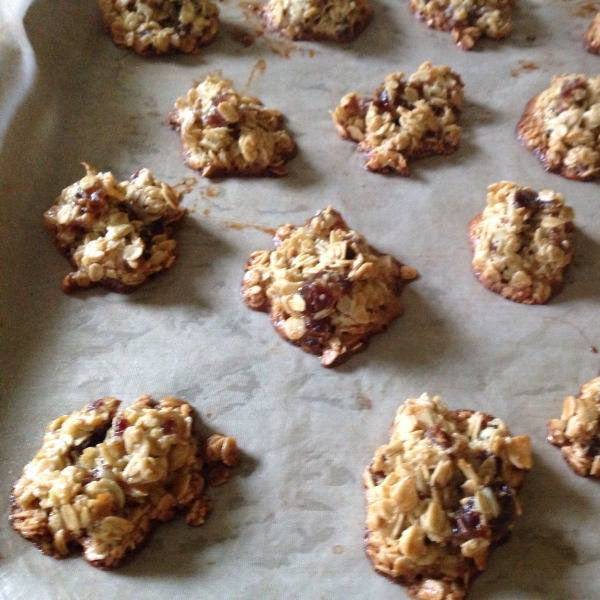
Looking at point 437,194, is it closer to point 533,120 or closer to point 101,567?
point 533,120

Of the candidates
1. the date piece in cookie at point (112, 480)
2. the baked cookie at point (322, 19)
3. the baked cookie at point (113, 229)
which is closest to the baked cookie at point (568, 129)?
the baked cookie at point (322, 19)

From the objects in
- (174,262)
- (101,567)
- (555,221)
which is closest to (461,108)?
(555,221)

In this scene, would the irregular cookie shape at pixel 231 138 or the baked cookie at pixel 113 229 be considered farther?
the irregular cookie shape at pixel 231 138

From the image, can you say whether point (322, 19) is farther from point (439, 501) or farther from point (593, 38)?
point (439, 501)

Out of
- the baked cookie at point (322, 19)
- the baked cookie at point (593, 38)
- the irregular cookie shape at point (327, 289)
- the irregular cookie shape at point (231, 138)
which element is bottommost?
the irregular cookie shape at point (327, 289)

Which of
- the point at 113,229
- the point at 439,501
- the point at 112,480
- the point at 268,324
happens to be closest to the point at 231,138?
the point at 113,229

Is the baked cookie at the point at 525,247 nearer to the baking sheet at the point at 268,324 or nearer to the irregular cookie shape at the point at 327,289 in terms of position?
the baking sheet at the point at 268,324

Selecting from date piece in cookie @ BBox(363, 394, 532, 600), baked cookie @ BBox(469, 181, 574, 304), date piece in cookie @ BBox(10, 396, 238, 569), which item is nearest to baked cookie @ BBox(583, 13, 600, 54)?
baked cookie @ BBox(469, 181, 574, 304)
